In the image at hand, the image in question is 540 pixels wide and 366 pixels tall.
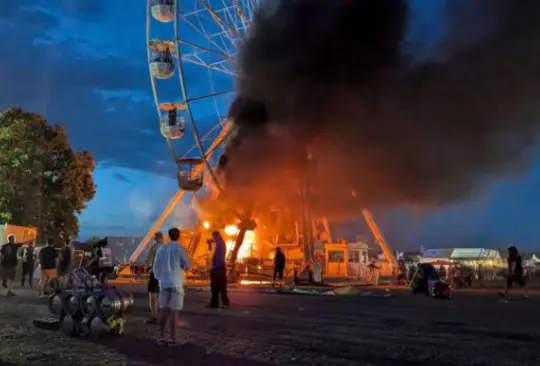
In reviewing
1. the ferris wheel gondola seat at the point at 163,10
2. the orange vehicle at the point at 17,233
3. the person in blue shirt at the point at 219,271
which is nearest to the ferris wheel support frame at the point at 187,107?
the ferris wheel gondola seat at the point at 163,10

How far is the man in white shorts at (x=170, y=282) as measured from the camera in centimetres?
795

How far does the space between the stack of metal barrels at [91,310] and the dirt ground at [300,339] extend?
28 centimetres

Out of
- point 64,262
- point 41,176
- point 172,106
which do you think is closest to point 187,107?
point 172,106

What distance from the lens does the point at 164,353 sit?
721 centimetres

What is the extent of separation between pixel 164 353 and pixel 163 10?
84.2ft

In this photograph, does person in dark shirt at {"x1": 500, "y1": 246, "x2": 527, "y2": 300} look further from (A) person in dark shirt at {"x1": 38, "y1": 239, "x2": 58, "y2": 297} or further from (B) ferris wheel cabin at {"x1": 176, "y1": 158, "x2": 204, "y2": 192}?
(B) ferris wheel cabin at {"x1": 176, "y1": 158, "x2": 204, "y2": 192}

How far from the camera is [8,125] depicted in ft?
114

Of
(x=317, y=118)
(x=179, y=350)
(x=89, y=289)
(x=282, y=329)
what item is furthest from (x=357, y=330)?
(x=317, y=118)

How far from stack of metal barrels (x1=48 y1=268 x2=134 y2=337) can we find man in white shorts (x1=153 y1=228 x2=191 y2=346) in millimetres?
836

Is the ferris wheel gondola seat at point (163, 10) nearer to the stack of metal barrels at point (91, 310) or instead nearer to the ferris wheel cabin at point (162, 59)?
the ferris wheel cabin at point (162, 59)

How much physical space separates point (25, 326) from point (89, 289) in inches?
57.3

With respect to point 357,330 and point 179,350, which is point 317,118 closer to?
point 357,330

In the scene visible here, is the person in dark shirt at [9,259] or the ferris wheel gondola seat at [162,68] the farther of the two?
the ferris wheel gondola seat at [162,68]

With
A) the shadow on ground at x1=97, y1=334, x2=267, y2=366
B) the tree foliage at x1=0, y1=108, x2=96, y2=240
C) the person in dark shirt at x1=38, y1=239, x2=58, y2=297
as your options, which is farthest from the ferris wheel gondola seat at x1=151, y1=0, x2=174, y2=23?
the shadow on ground at x1=97, y1=334, x2=267, y2=366
